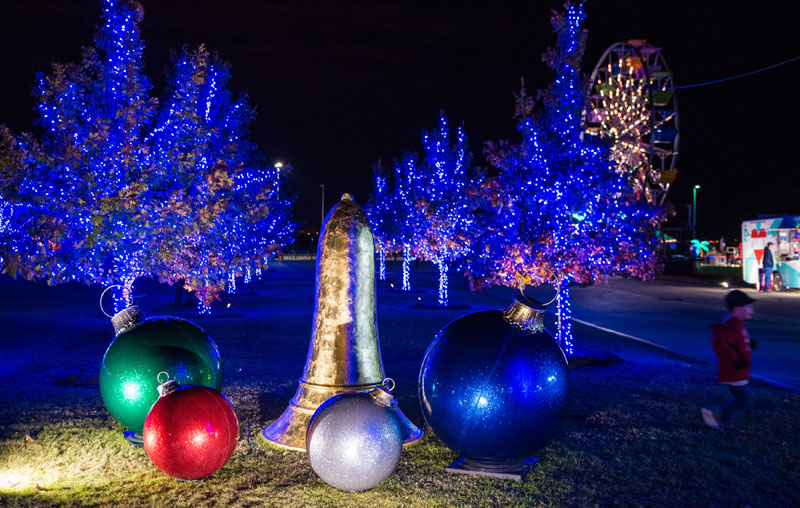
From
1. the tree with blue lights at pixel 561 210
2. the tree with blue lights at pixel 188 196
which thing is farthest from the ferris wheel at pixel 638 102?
the tree with blue lights at pixel 188 196

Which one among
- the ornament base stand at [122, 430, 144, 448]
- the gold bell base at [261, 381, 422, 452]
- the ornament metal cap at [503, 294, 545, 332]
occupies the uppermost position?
the ornament metal cap at [503, 294, 545, 332]

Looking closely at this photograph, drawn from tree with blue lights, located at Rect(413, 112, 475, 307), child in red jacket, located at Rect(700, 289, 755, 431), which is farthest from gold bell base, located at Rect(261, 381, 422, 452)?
tree with blue lights, located at Rect(413, 112, 475, 307)

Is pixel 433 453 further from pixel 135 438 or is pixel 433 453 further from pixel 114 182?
pixel 114 182

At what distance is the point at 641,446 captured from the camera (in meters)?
7.19

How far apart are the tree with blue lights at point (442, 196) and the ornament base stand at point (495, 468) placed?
1804 cm

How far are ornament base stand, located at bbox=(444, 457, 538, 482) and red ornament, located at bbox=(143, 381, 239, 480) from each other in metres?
2.07

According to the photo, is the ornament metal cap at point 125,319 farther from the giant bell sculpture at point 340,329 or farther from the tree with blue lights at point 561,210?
the tree with blue lights at point 561,210

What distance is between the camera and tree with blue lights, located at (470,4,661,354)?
476 inches

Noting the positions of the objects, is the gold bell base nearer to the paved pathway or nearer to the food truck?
the paved pathway

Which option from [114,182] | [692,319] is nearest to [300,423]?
[114,182]

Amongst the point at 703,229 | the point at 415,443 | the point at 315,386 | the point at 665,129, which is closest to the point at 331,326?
the point at 315,386

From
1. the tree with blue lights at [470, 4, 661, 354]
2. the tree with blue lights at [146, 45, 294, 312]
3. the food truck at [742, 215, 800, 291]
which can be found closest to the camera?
the tree with blue lights at [146, 45, 294, 312]

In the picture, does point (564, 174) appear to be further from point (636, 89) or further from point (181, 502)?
point (636, 89)

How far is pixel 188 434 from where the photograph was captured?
5.71 meters
